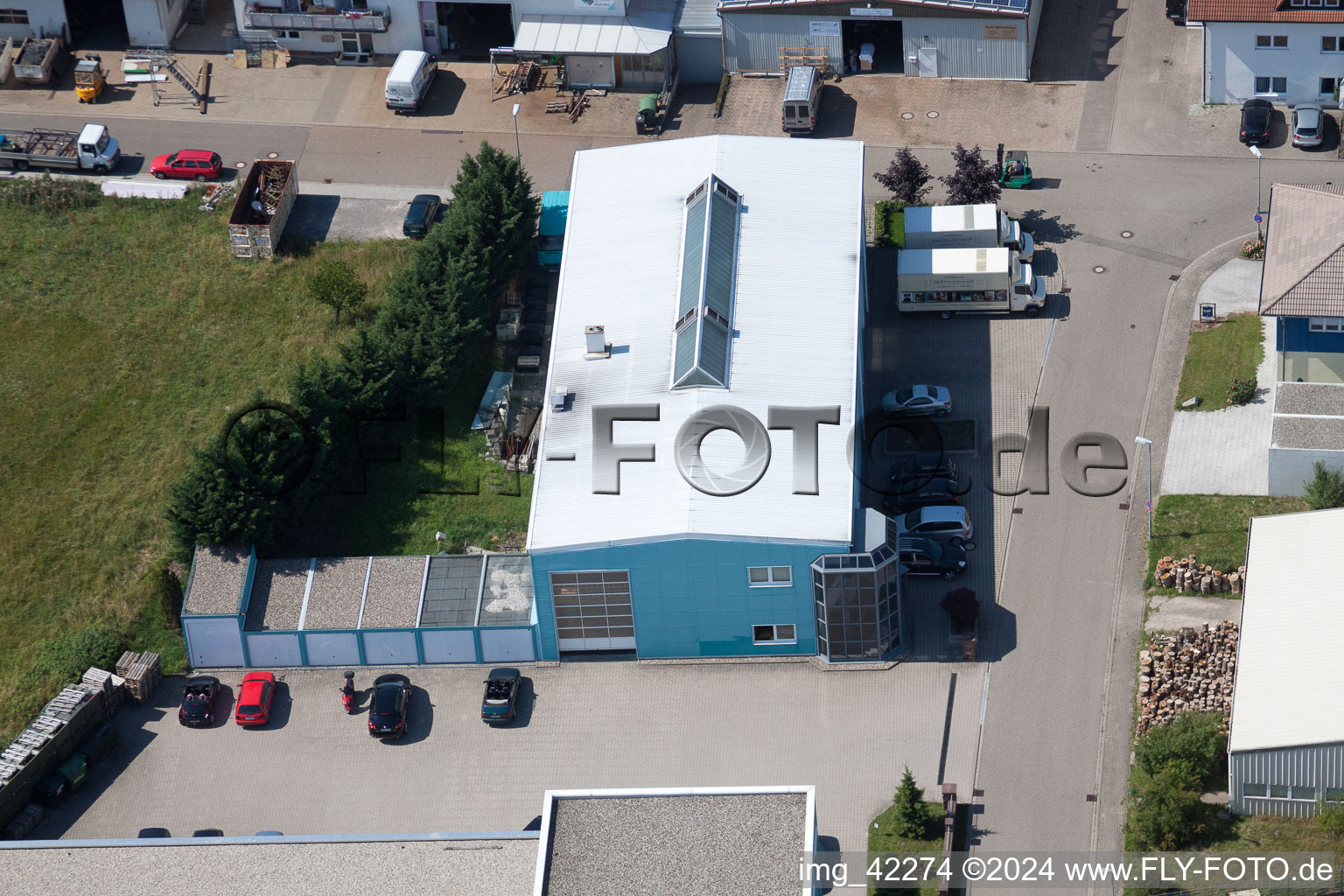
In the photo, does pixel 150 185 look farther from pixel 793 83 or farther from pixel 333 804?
pixel 333 804

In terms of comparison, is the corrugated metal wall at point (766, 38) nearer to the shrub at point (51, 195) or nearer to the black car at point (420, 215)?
the black car at point (420, 215)

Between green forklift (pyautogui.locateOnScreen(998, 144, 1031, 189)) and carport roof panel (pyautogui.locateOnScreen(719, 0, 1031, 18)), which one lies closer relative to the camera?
green forklift (pyautogui.locateOnScreen(998, 144, 1031, 189))

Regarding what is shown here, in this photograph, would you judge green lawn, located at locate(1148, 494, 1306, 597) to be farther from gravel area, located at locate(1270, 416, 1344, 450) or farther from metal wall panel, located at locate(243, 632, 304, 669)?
metal wall panel, located at locate(243, 632, 304, 669)

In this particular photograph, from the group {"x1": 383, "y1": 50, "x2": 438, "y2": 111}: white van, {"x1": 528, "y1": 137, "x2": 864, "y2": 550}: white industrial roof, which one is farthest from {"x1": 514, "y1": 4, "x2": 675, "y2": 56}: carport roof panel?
{"x1": 528, "y1": 137, "x2": 864, "y2": 550}: white industrial roof

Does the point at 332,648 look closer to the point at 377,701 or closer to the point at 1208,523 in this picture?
the point at 377,701

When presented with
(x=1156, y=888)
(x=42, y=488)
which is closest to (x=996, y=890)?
(x=1156, y=888)

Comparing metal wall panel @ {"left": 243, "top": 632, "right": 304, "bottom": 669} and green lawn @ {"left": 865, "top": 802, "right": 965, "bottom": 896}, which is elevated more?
metal wall panel @ {"left": 243, "top": 632, "right": 304, "bottom": 669}
